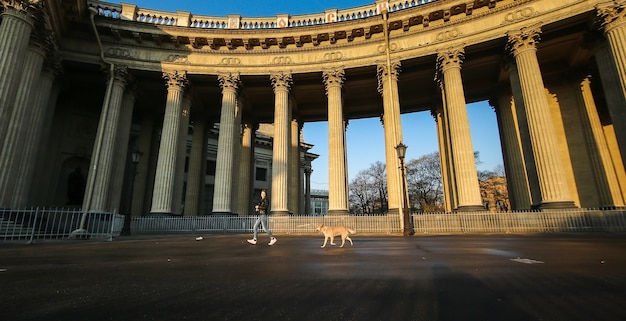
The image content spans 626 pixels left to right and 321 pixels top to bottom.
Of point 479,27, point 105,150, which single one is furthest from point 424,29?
point 105,150

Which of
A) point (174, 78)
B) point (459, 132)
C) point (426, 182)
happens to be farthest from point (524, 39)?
point (426, 182)

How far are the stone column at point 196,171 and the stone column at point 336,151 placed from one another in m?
10.2

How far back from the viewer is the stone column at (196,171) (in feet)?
65.1

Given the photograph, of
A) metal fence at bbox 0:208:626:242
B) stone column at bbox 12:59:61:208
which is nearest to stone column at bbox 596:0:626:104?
metal fence at bbox 0:208:626:242

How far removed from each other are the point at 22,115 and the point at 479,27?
22629 millimetres

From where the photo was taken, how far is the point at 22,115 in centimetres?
1237

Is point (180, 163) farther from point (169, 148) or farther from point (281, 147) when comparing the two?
point (281, 147)

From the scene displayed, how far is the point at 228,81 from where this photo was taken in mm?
17938

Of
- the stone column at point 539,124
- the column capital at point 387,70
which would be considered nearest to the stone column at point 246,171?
the column capital at point 387,70

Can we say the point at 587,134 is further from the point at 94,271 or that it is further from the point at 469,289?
the point at 94,271

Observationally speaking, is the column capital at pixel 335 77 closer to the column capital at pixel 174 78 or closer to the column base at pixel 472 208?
the column capital at pixel 174 78

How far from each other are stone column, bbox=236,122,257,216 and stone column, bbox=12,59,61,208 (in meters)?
10.7

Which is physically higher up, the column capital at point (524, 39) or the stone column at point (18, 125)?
the column capital at point (524, 39)

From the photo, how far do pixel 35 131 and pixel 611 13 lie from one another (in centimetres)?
2718
